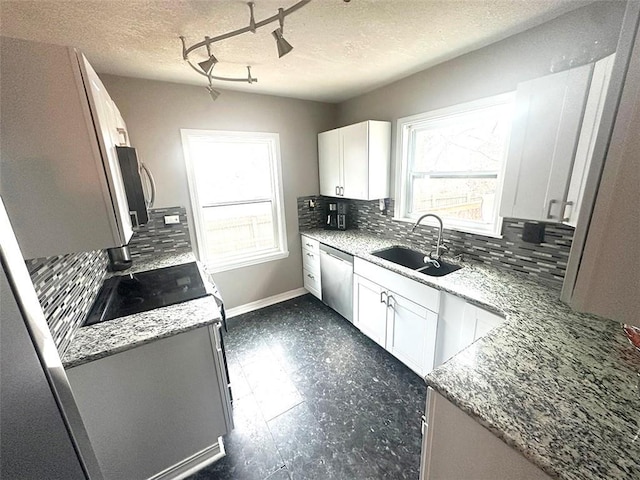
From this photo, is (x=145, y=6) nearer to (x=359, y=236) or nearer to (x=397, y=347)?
(x=359, y=236)

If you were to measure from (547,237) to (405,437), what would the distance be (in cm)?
157

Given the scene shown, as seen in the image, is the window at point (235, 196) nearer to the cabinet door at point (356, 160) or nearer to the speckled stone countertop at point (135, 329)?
the cabinet door at point (356, 160)

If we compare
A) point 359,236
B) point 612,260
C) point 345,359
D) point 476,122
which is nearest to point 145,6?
point 612,260

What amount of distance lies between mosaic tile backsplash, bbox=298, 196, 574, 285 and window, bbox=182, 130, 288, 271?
1.17 meters

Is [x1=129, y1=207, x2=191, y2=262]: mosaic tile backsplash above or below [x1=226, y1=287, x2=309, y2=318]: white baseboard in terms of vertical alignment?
above

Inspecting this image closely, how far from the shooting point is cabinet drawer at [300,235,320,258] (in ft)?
10.0

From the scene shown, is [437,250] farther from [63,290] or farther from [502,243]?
[63,290]

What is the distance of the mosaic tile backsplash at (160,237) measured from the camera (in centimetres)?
242

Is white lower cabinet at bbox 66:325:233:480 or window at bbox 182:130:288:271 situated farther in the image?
window at bbox 182:130:288:271

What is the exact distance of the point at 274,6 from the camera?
1295mm

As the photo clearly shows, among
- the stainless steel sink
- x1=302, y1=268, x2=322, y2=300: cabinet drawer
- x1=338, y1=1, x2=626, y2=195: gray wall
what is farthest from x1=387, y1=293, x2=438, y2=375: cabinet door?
x1=338, y1=1, x2=626, y2=195: gray wall

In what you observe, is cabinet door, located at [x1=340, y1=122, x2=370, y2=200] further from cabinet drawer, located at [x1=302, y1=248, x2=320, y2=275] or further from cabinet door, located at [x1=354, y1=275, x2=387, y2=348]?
cabinet door, located at [x1=354, y1=275, x2=387, y2=348]

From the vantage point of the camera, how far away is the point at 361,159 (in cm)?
263

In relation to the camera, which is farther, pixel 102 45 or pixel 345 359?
pixel 345 359
